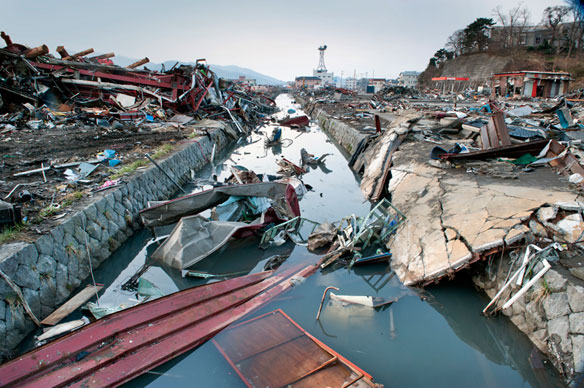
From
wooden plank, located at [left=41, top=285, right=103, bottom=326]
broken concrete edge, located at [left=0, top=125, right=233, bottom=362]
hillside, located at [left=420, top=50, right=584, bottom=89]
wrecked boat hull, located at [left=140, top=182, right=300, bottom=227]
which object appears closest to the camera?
broken concrete edge, located at [left=0, top=125, right=233, bottom=362]

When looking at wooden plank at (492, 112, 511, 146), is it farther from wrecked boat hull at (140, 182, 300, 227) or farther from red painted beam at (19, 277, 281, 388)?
red painted beam at (19, 277, 281, 388)

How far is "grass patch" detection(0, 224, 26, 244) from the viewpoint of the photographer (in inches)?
175

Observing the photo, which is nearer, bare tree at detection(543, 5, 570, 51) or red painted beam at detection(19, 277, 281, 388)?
red painted beam at detection(19, 277, 281, 388)

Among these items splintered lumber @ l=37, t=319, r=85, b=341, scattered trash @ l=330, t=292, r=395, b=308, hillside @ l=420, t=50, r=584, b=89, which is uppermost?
hillside @ l=420, t=50, r=584, b=89

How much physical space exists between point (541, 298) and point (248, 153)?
46.7ft

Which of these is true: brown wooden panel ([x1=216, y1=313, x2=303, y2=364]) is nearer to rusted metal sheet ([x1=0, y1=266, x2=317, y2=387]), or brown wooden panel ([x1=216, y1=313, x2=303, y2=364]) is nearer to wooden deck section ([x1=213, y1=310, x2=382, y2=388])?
wooden deck section ([x1=213, y1=310, x2=382, y2=388])

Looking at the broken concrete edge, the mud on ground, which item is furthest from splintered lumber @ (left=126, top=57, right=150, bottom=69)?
the broken concrete edge

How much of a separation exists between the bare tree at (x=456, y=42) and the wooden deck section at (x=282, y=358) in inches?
2346

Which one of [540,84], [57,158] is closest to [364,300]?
[57,158]

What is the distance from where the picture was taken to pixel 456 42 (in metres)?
54.4

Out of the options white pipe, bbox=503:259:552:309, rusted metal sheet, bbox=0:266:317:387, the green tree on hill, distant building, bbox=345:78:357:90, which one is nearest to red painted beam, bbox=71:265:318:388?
rusted metal sheet, bbox=0:266:317:387

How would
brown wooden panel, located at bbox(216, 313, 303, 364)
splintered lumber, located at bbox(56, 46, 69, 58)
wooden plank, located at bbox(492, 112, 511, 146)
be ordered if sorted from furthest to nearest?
1. splintered lumber, located at bbox(56, 46, 69, 58)
2. wooden plank, located at bbox(492, 112, 511, 146)
3. brown wooden panel, located at bbox(216, 313, 303, 364)

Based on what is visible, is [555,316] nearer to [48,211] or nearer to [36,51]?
[48,211]

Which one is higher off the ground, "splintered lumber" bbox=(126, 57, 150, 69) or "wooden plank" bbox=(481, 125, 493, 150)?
"splintered lumber" bbox=(126, 57, 150, 69)
